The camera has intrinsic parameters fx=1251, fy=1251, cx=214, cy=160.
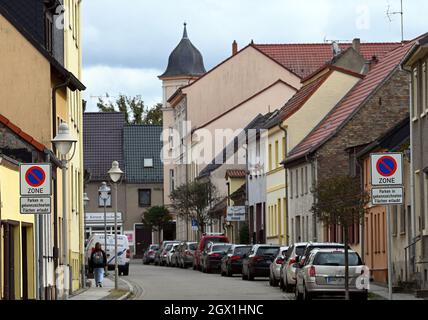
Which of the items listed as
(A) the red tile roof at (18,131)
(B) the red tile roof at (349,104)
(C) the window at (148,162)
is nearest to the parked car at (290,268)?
(A) the red tile roof at (18,131)

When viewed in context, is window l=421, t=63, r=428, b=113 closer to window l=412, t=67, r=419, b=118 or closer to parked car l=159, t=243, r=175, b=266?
window l=412, t=67, r=419, b=118

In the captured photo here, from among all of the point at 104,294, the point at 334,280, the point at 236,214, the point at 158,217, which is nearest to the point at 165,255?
the point at 236,214

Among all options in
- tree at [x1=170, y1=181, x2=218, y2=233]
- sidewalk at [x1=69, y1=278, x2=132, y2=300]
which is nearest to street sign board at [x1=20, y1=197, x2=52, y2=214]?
sidewalk at [x1=69, y1=278, x2=132, y2=300]

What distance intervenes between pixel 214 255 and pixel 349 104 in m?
9.41

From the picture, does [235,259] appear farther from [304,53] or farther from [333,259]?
[304,53]

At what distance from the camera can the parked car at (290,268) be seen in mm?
34594

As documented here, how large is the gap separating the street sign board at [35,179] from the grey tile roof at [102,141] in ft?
293

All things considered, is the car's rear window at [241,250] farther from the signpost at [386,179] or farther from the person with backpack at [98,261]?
the signpost at [386,179]

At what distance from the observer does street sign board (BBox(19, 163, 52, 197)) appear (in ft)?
62.3

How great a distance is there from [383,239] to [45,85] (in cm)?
1481

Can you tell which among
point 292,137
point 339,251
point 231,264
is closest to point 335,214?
Result: point 339,251

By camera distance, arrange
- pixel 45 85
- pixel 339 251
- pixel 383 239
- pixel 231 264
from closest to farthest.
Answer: pixel 339 251 < pixel 45 85 < pixel 383 239 < pixel 231 264
